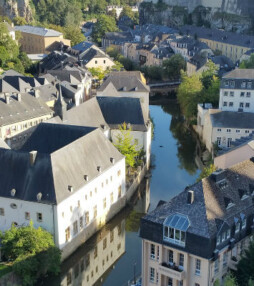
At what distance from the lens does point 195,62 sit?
290ft

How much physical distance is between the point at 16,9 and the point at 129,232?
103182mm

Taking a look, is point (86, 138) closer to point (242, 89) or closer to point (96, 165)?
point (96, 165)

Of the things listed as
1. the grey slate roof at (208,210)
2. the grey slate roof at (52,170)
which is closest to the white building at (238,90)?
the grey slate roof at (52,170)

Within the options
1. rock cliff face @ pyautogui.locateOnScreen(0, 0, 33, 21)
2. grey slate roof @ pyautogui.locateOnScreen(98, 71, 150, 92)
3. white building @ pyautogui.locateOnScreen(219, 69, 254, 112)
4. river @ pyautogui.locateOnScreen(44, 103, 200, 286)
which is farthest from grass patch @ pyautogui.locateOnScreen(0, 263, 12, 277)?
rock cliff face @ pyautogui.locateOnScreen(0, 0, 33, 21)

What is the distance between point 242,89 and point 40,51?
5981 cm

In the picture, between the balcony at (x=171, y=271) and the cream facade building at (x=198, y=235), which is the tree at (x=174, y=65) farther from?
the balcony at (x=171, y=271)

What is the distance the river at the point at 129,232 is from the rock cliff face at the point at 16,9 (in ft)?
267

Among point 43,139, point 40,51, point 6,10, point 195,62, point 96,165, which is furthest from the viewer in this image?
point 6,10

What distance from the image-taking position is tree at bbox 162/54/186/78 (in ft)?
301

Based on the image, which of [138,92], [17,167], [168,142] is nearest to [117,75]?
[138,92]

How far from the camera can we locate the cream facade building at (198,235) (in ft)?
87.2

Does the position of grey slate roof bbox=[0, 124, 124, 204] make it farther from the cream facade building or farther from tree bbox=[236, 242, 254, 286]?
tree bbox=[236, 242, 254, 286]

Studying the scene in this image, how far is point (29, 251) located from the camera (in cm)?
3216

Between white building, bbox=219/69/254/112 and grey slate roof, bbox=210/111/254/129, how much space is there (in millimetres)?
2698
